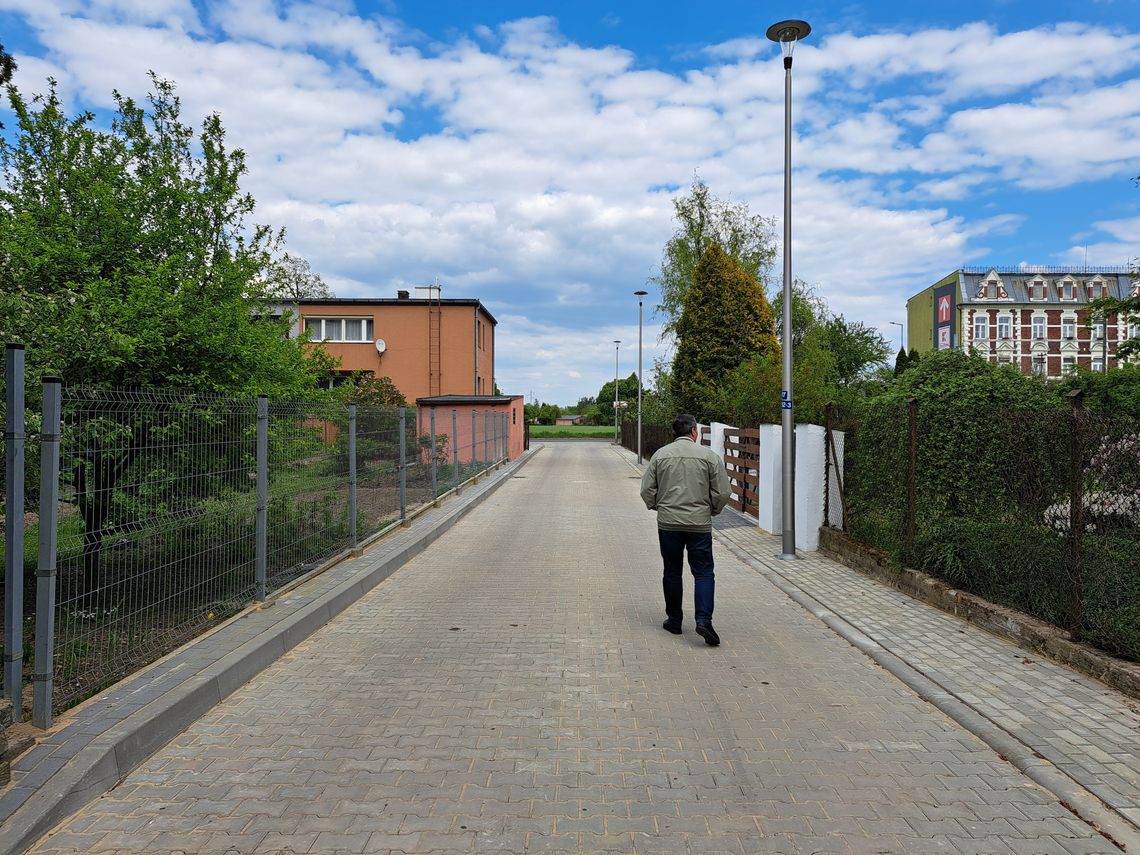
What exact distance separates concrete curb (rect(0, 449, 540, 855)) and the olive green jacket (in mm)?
3050

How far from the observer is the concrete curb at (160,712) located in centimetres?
329

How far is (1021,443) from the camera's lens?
6406mm

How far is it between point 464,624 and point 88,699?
3088 millimetres

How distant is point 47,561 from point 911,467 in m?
7.27

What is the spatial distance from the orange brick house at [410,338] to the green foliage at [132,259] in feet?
107

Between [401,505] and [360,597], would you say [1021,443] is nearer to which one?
[360,597]

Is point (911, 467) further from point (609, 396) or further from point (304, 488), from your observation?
point (609, 396)

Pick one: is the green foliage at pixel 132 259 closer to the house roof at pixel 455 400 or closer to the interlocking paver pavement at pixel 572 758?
the interlocking paver pavement at pixel 572 758

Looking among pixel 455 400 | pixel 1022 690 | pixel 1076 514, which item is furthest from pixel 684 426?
pixel 455 400

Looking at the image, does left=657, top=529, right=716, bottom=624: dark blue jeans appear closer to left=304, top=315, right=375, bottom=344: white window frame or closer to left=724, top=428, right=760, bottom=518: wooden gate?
left=724, top=428, right=760, bottom=518: wooden gate

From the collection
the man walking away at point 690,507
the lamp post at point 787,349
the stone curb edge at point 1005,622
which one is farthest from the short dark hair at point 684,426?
the lamp post at point 787,349

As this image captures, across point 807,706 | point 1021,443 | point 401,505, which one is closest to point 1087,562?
point 1021,443

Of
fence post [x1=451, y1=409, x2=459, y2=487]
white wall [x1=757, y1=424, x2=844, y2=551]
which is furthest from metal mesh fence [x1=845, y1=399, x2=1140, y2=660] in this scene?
fence post [x1=451, y1=409, x2=459, y2=487]

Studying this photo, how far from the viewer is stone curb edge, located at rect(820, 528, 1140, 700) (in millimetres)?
5066
